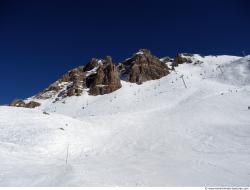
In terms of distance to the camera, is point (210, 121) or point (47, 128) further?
point (210, 121)

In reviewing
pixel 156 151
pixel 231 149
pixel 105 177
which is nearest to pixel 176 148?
pixel 156 151

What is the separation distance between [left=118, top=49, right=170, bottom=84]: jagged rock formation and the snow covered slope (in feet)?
119

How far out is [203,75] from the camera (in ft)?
229

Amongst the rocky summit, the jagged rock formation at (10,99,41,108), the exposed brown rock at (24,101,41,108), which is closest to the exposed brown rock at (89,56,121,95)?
the rocky summit

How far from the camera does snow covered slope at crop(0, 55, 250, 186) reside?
41.9ft

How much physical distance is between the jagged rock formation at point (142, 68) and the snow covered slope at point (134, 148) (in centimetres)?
3636

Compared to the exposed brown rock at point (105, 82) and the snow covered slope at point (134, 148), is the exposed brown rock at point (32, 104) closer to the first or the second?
the exposed brown rock at point (105, 82)

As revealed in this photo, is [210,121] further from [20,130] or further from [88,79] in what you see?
[88,79]

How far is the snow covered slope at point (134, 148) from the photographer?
12758 mm

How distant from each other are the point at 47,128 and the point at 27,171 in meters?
10.7

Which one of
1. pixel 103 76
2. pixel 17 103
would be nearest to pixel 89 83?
pixel 103 76

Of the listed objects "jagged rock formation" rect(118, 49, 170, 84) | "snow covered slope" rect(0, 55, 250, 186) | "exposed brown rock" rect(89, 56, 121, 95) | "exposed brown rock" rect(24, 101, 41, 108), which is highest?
"jagged rock formation" rect(118, 49, 170, 84)

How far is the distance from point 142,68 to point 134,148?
193 feet

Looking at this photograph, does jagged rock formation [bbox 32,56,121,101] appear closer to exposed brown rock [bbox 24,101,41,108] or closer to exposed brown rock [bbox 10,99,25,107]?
exposed brown rock [bbox 24,101,41,108]
